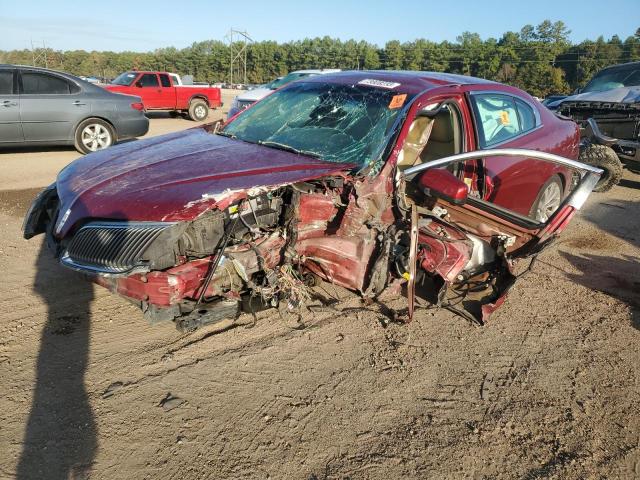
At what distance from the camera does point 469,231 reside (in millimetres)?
3551

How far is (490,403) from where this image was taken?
2.59 m

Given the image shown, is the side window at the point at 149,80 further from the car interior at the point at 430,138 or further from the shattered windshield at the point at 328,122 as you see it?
the car interior at the point at 430,138

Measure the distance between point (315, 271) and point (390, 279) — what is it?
0.53 m

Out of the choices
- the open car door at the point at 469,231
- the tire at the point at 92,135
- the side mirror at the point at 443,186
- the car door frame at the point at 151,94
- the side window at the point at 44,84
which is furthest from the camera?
the car door frame at the point at 151,94

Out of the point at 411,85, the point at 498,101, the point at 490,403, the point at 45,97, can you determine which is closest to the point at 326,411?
the point at 490,403

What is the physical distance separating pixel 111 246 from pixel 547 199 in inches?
160

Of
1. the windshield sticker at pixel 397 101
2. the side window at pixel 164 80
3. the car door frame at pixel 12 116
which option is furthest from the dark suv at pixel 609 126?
the side window at pixel 164 80

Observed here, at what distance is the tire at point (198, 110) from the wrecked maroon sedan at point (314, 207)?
537 inches

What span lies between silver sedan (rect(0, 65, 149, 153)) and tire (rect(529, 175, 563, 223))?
301 inches

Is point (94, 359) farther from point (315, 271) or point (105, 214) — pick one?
point (315, 271)

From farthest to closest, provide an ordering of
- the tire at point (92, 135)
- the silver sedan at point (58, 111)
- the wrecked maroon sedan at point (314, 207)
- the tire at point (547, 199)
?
the tire at point (92, 135), the silver sedan at point (58, 111), the tire at point (547, 199), the wrecked maroon sedan at point (314, 207)

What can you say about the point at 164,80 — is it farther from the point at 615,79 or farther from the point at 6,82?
the point at 615,79

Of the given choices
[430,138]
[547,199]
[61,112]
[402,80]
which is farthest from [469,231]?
[61,112]

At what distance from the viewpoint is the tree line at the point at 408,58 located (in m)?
56.0
